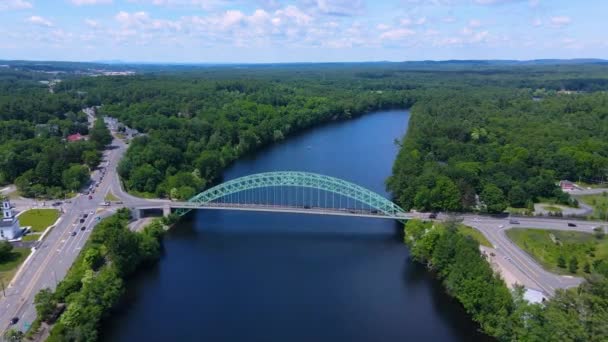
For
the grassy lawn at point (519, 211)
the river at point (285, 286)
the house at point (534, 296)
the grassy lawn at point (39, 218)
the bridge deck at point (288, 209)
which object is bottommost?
the river at point (285, 286)

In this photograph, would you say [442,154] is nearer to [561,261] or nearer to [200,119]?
[561,261]

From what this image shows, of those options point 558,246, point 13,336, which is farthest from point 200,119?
point 558,246

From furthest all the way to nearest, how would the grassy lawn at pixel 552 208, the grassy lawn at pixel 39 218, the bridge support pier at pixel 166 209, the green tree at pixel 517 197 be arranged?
the green tree at pixel 517 197, the grassy lawn at pixel 552 208, the bridge support pier at pixel 166 209, the grassy lawn at pixel 39 218

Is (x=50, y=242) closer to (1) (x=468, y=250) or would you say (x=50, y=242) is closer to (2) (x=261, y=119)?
(1) (x=468, y=250)

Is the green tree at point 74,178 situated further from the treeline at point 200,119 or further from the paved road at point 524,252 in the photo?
the paved road at point 524,252

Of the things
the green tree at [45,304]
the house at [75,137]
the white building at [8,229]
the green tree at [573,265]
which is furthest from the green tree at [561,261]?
the house at [75,137]

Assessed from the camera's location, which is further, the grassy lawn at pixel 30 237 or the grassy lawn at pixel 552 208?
the grassy lawn at pixel 552 208

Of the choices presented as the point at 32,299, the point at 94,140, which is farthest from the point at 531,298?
the point at 94,140
